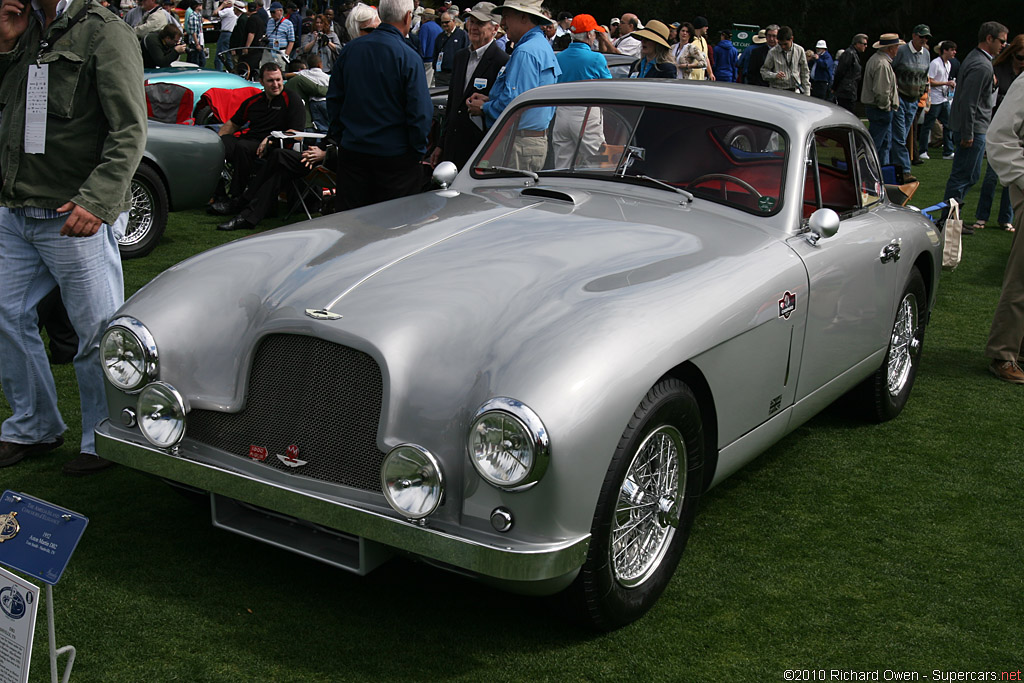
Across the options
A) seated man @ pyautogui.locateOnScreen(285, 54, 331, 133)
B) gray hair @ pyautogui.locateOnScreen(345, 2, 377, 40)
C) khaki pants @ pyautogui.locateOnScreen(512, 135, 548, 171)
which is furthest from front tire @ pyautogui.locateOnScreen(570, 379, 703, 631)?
seated man @ pyautogui.locateOnScreen(285, 54, 331, 133)

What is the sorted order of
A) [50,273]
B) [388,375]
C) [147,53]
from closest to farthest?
[388,375] → [50,273] → [147,53]

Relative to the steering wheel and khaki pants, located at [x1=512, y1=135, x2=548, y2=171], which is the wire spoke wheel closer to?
the steering wheel

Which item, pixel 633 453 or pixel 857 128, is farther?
pixel 857 128

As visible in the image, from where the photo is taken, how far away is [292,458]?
328cm

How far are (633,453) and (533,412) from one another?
0.46 m

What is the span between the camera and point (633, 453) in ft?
10.5

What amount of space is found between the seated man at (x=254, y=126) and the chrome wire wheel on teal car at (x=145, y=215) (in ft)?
5.78

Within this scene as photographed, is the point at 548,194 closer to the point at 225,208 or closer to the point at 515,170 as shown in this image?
the point at 515,170

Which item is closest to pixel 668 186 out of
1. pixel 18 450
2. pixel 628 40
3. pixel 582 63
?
pixel 18 450

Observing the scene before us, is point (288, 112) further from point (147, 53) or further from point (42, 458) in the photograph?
point (42, 458)

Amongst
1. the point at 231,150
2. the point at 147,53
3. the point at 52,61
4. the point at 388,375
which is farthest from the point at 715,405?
the point at 147,53

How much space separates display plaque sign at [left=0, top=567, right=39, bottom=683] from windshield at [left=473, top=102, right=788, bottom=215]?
3.12 metres

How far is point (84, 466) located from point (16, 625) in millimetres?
2094

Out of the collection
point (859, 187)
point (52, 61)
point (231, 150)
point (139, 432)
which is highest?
point (52, 61)
